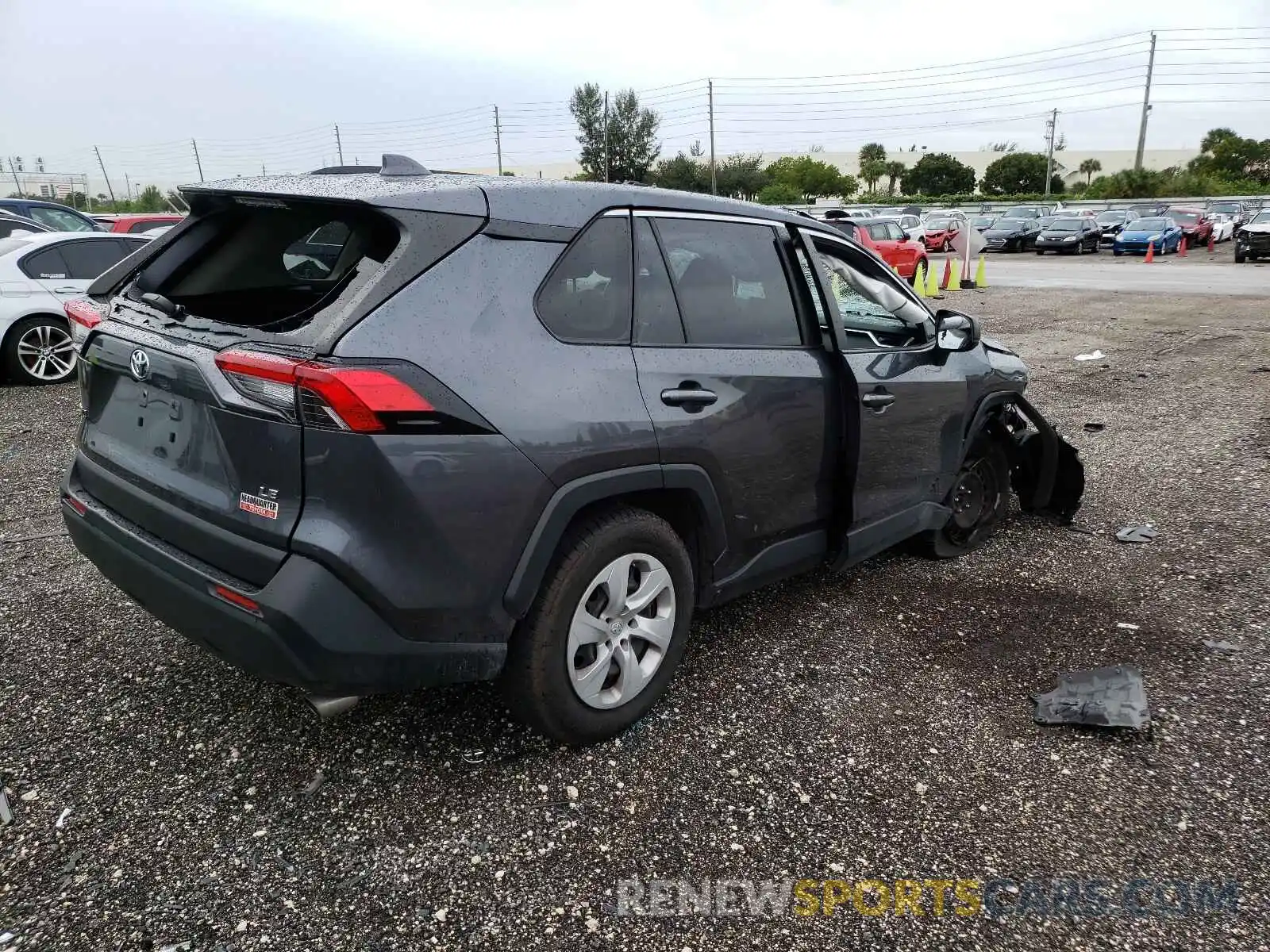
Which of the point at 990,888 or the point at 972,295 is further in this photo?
the point at 972,295

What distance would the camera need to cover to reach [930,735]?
116 inches

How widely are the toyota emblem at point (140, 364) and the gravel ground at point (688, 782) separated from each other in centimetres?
124

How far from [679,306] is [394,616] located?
4.59ft

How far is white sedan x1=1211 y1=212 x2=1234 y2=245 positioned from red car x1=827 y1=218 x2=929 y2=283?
20.5 meters

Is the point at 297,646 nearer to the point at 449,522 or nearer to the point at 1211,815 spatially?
the point at 449,522

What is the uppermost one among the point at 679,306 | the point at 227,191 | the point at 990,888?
the point at 227,191

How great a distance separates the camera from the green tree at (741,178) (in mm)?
67000

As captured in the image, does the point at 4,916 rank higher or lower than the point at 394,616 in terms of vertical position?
lower

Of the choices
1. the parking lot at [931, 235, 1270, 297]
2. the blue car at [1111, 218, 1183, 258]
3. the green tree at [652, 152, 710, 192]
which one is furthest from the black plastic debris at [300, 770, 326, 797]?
the green tree at [652, 152, 710, 192]

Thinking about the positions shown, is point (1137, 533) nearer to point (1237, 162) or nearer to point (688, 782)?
point (688, 782)

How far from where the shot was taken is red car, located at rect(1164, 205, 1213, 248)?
32.6m

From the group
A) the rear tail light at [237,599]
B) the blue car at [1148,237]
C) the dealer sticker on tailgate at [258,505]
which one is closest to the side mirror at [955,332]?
the dealer sticker on tailgate at [258,505]

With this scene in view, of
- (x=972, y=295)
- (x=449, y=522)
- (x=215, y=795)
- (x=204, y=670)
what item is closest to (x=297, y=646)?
(x=449, y=522)

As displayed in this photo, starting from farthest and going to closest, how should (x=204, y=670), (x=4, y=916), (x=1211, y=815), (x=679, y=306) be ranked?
(x=204, y=670) → (x=679, y=306) → (x=1211, y=815) → (x=4, y=916)
